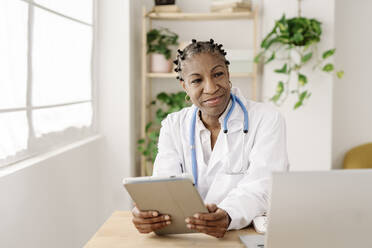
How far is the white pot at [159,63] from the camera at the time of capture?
12.5 ft

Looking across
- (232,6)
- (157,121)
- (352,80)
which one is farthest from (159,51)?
(352,80)

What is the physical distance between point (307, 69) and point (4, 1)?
249 centimetres

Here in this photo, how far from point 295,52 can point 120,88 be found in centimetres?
149

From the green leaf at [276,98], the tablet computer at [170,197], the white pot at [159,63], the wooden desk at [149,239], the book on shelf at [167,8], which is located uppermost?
the book on shelf at [167,8]

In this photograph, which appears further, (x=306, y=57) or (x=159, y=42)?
(x=159, y=42)

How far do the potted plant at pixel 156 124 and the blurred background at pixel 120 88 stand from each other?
0.01m

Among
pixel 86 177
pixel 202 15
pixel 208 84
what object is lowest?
pixel 86 177

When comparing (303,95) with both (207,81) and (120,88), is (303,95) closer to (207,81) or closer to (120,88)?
(120,88)

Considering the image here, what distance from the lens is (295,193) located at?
3.36 ft

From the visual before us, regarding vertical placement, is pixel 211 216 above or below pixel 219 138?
below

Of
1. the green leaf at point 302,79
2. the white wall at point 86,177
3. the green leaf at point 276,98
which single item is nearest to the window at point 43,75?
the white wall at point 86,177

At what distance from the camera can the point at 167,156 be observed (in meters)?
1.91

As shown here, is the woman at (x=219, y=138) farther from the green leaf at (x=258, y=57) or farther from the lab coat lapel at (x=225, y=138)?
the green leaf at (x=258, y=57)

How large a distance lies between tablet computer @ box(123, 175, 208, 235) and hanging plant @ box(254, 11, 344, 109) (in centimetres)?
229
